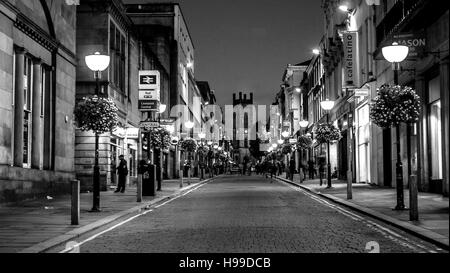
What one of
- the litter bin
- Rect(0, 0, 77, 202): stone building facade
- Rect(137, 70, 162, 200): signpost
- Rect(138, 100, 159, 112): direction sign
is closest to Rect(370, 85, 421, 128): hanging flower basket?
Rect(137, 70, 162, 200): signpost

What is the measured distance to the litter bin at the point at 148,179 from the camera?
2780 centimetres

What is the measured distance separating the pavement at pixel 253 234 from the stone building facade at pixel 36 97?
20.9ft

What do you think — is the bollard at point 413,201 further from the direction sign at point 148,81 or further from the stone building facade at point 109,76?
the stone building facade at point 109,76

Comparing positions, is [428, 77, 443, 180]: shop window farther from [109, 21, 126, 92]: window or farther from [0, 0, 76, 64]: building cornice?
[109, 21, 126, 92]: window

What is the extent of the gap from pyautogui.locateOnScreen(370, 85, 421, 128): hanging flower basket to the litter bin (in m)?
11.9

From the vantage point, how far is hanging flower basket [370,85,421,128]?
720 inches

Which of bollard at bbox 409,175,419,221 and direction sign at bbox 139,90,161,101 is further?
direction sign at bbox 139,90,161,101

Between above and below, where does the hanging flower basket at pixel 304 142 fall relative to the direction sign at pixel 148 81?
below

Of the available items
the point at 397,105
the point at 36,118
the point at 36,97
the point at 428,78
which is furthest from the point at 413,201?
the point at 36,97

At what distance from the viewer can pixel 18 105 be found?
23641 millimetres

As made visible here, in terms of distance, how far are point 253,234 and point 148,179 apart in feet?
49.2

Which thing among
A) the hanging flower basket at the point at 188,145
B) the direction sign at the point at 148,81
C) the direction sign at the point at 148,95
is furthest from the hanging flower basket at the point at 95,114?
the hanging flower basket at the point at 188,145

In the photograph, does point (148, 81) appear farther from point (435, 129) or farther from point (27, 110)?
point (435, 129)

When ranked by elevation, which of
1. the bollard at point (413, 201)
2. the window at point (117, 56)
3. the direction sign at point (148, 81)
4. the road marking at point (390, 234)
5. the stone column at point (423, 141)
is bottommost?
the road marking at point (390, 234)
